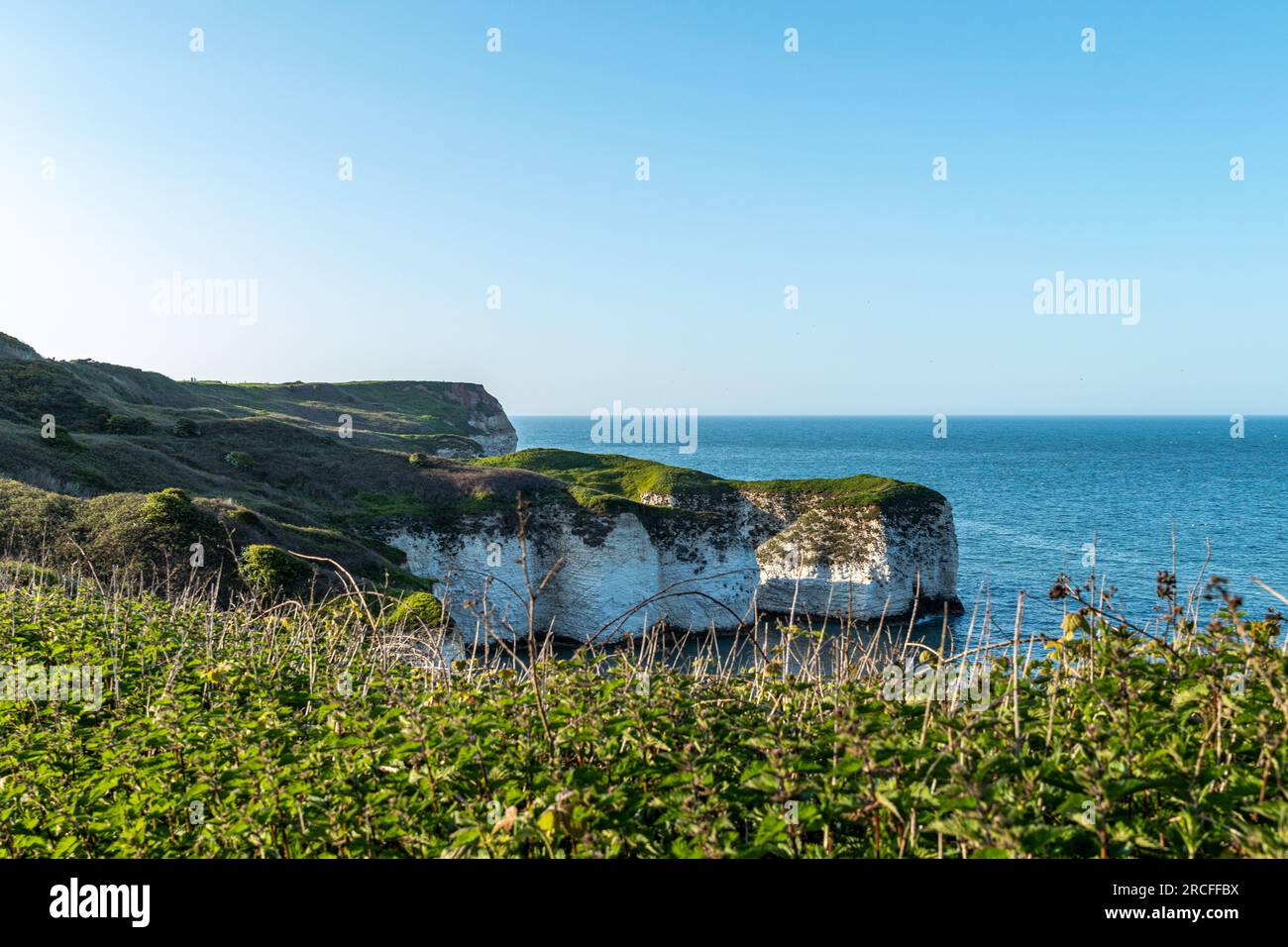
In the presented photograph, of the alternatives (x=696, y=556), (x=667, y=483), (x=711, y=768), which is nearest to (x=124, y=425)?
(x=696, y=556)

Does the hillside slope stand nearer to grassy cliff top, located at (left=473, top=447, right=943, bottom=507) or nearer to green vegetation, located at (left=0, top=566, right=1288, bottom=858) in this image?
grassy cliff top, located at (left=473, top=447, right=943, bottom=507)

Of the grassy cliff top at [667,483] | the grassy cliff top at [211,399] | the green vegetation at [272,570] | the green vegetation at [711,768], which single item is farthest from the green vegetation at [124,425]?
the green vegetation at [711,768]

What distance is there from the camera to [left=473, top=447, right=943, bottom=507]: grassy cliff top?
55875 millimetres

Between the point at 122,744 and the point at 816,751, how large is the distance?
5.46m

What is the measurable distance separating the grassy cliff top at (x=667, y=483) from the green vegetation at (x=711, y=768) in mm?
42205

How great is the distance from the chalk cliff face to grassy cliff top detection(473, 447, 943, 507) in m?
0.40

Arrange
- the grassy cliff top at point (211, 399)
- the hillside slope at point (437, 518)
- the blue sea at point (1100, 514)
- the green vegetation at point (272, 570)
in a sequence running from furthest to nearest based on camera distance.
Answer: the blue sea at point (1100, 514), the grassy cliff top at point (211, 399), the hillside slope at point (437, 518), the green vegetation at point (272, 570)

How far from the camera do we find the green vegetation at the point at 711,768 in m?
3.50

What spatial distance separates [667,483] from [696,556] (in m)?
15.3

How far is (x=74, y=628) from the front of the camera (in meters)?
10.7

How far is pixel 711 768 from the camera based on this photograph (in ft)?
13.6

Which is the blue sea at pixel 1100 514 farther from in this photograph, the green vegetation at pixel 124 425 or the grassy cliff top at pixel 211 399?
the grassy cliff top at pixel 211 399
